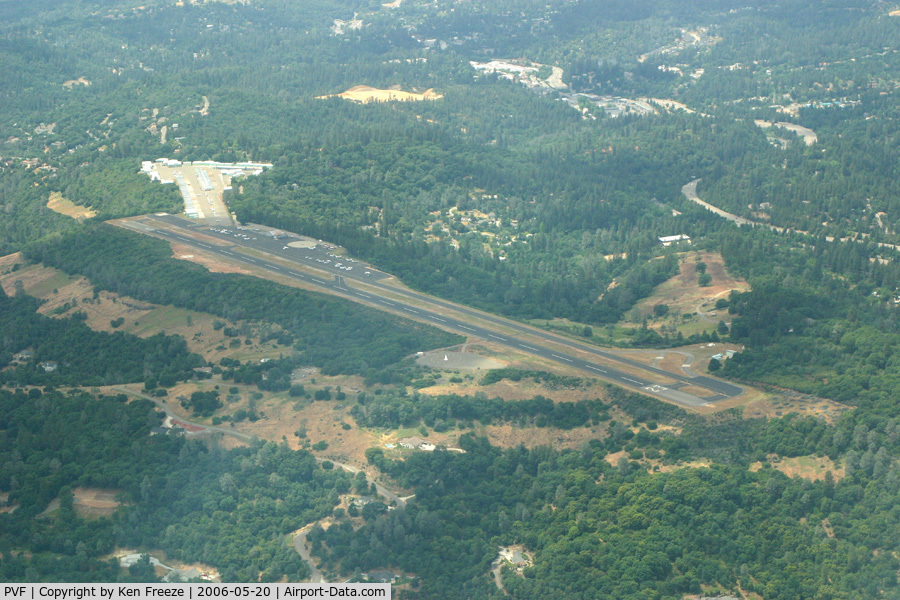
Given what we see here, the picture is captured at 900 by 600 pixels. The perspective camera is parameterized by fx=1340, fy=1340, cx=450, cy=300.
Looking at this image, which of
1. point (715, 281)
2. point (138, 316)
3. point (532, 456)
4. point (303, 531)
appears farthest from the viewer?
point (715, 281)

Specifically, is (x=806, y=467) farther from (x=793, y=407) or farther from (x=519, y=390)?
(x=519, y=390)

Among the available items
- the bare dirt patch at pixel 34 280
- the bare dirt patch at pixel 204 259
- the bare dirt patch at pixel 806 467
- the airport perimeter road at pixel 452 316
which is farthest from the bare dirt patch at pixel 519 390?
the bare dirt patch at pixel 34 280

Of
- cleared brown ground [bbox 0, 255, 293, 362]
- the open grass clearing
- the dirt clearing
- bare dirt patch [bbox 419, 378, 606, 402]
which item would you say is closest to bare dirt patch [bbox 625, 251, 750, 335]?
the open grass clearing

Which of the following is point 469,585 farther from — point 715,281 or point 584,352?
point 715,281

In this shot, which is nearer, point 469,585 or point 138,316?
point 469,585

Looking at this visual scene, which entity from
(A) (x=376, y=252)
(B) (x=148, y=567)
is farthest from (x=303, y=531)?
(A) (x=376, y=252)

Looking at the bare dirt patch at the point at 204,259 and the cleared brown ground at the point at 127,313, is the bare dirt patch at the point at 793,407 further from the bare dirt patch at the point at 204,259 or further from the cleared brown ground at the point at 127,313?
the bare dirt patch at the point at 204,259
